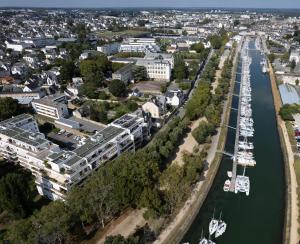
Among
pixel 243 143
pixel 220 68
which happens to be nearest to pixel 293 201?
pixel 243 143

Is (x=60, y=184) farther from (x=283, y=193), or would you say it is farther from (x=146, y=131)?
(x=283, y=193)

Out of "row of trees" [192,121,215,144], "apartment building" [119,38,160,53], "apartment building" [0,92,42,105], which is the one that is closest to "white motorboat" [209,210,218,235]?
"row of trees" [192,121,215,144]

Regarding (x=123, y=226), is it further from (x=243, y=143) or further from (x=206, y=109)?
(x=206, y=109)

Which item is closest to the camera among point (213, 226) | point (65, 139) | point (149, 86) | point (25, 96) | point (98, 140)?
point (213, 226)

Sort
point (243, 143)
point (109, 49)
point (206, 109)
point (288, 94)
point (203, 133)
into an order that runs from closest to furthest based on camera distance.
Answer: point (203, 133) < point (243, 143) < point (206, 109) < point (288, 94) < point (109, 49)

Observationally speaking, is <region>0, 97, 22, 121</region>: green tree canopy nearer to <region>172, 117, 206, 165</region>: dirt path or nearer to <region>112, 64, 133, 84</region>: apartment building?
<region>112, 64, 133, 84</region>: apartment building

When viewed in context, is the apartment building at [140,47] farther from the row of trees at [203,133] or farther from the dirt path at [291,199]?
the dirt path at [291,199]
